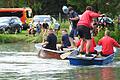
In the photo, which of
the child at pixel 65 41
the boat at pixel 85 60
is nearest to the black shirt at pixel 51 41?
the child at pixel 65 41

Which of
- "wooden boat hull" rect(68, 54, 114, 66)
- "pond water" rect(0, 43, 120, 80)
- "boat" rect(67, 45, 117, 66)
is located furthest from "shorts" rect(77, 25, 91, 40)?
"pond water" rect(0, 43, 120, 80)

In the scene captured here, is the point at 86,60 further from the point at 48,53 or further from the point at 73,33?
the point at 73,33

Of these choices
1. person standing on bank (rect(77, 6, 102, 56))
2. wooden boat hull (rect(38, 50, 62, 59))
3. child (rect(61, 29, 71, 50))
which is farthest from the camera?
child (rect(61, 29, 71, 50))

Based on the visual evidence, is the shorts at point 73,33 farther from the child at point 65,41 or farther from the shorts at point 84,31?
the shorts at point 84,31

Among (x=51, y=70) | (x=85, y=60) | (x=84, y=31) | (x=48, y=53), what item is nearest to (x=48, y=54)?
(x=48, y=53)

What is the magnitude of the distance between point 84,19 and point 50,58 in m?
3.67

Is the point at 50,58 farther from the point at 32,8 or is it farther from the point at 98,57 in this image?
the point at 32,8

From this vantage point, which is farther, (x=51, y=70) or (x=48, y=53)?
(x=48, y=53)

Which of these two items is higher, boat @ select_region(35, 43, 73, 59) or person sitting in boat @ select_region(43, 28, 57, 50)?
person sitting in boat @ select_region(43, 28, 57, 50)

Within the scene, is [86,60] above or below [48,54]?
above

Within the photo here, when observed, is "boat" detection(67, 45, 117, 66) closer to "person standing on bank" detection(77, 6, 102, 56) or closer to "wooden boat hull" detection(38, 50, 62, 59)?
"person standing on bank" detection(77, 6, 102, 56)

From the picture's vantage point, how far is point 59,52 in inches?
902

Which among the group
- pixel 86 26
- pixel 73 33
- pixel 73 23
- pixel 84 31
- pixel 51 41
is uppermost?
pixel 86 26

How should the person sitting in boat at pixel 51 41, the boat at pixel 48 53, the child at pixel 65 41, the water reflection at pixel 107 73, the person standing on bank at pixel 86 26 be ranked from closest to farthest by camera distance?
the water reflection at pixel 107 73
the person standing on bank at pixel 86 26
the boat at pixel 48 53
the person sitting in boat at pixel 51 41
the child at pixel 65 41
